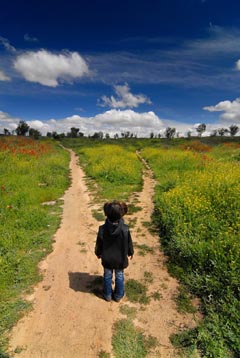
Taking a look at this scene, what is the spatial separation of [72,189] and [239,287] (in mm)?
8562

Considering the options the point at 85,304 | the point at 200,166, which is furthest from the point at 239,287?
the point at 200,166

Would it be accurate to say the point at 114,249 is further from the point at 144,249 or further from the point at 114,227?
the point at 144,249

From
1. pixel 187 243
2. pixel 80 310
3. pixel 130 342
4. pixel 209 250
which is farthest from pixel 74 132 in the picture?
pixel 130 342

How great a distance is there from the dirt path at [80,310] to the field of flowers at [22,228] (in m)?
0.28

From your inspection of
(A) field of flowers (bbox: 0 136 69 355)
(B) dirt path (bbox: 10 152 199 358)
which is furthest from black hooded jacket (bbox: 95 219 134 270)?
(A) field of flowers (bbox: 0 136 69 355)

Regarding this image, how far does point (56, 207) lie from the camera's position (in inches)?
339

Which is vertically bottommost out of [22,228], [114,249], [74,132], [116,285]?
[22,228]

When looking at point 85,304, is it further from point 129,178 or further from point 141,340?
point 129,178

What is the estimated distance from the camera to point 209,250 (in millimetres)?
4906

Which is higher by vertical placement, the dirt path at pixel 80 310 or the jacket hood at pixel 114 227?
the jacket hood at pixel 114 227

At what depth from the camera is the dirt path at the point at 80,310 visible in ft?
10.5

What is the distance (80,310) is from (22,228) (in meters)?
3.52

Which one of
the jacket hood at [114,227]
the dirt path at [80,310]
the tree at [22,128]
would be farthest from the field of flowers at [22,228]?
the tree at [22,128]

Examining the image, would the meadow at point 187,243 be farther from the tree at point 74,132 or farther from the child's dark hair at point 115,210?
the tree at point 74,132
